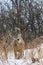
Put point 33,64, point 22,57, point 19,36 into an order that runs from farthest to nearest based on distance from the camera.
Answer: point 19,36 < point 22,57 < point 33,64

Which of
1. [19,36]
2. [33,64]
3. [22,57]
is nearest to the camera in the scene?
[33,64]

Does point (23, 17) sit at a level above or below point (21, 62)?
above

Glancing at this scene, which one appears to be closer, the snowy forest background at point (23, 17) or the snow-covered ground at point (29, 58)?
the snow-covered ground at point (29, 58)

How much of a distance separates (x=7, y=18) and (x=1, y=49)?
22.3 inches

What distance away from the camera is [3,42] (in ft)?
9.16

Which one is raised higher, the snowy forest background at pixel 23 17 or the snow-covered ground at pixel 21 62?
the snowy forest background at pixel 23 17

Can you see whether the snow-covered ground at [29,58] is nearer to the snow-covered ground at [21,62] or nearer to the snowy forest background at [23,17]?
the snow-covered ground at [21,62]

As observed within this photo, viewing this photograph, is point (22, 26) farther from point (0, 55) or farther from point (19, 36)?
point (0, 55)

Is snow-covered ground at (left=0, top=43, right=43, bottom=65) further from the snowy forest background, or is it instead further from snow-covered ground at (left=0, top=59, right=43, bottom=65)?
the snowy forest background

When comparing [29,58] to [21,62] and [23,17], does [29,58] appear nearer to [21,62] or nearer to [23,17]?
[21,62]

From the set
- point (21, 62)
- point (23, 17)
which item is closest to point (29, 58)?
point (21, 62)

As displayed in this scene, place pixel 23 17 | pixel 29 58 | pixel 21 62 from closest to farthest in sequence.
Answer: pixel 21 62 → pixel 29 58 → pixel 23 17

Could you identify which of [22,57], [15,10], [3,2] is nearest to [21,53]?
[22,57]

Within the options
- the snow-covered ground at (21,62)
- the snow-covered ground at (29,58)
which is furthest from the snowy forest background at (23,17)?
the snow-covered ground at (21,62)
